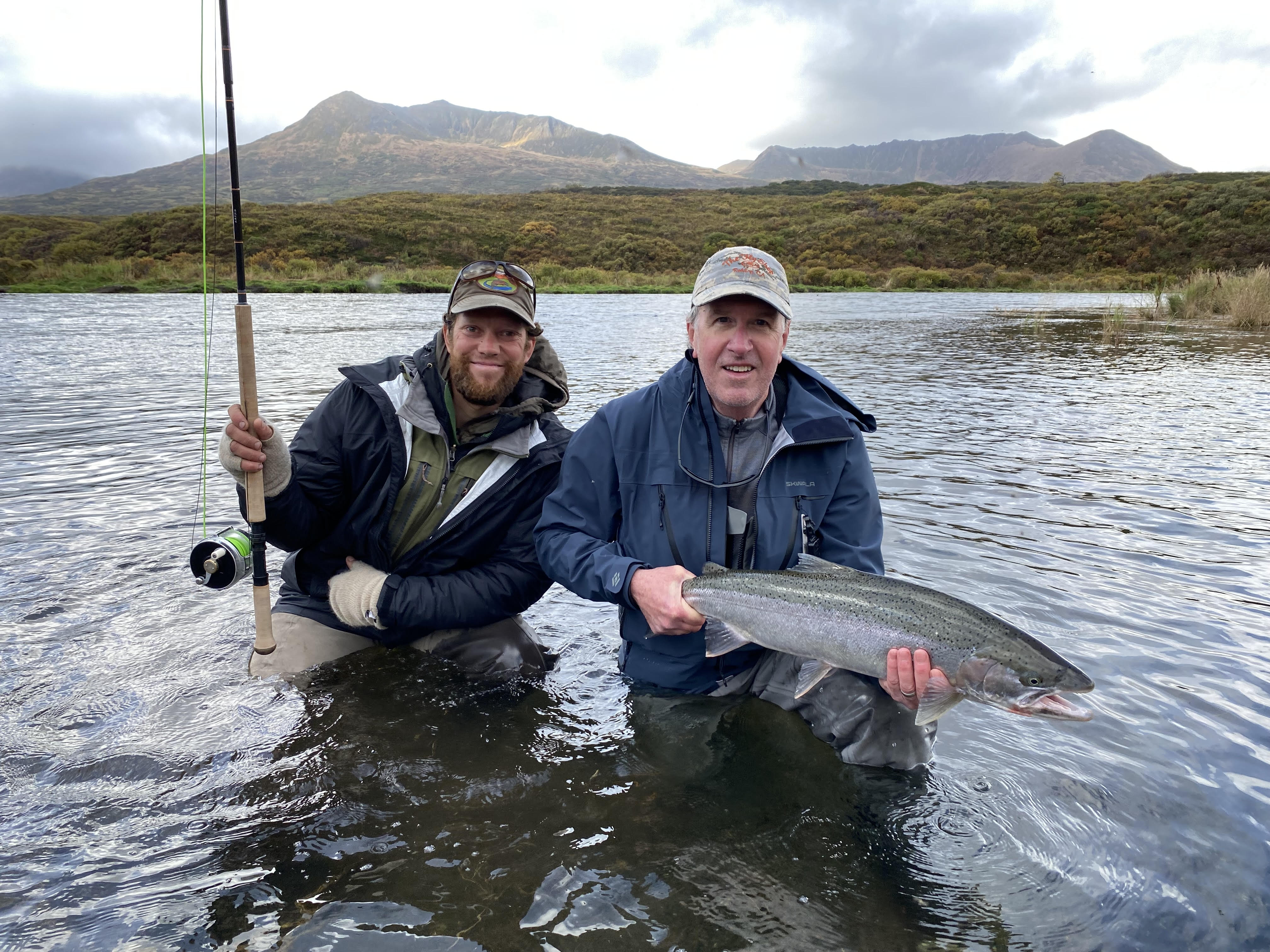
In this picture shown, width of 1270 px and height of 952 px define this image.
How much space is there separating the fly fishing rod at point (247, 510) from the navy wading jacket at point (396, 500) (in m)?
0.17

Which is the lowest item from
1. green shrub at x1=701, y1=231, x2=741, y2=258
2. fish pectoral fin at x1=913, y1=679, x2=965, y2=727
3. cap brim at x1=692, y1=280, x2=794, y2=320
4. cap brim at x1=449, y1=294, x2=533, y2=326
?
fish pectoral fin at x1=913, y1=679, x2=965, y2=727

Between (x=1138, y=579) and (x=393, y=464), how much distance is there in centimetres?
557

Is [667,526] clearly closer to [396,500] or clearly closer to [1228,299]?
[396,500]

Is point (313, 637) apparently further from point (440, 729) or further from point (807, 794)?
point (807, 794)

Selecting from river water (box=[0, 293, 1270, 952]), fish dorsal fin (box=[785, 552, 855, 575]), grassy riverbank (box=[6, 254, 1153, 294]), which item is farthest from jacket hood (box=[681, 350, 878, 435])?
grassy riverbank (box=[6, 254, 1153, 294])

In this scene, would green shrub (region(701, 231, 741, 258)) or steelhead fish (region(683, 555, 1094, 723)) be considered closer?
steelhead fish (region(683, 555, 1094, 723))

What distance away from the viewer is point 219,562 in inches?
172

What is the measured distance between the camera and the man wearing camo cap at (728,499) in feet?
12.4

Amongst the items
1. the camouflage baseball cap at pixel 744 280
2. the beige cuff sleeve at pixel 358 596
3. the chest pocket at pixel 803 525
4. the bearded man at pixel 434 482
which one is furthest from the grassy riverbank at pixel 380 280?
the chest pocket at pixel 803 525

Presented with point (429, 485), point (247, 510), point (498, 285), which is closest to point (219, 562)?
point (247, 510)

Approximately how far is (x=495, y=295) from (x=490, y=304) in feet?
0.33

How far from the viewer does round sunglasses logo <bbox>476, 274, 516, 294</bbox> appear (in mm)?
4574

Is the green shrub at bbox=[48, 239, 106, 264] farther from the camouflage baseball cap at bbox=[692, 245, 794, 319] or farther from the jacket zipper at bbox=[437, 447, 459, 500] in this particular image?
the camouflage baseball cap at bbox=[692, 245, 794, 319]

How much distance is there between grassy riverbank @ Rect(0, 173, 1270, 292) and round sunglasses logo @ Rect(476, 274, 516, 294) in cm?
4316
